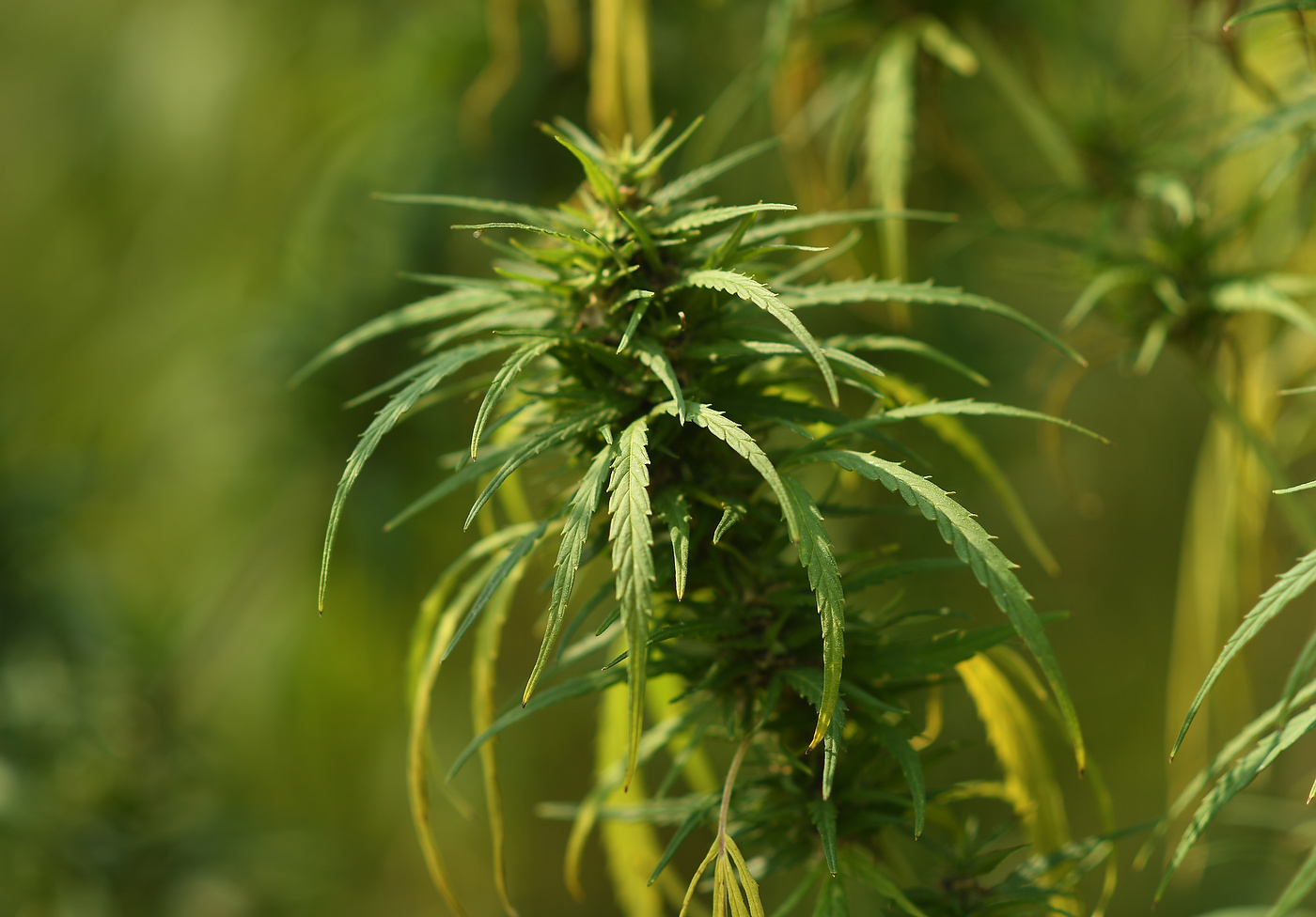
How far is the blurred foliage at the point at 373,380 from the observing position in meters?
0.60

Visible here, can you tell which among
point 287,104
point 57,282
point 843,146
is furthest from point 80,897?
point 57,282

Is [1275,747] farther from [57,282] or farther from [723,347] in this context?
[57,282]

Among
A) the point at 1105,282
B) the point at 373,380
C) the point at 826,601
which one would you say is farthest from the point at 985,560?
the point at 373,380

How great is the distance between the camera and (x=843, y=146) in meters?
0.64

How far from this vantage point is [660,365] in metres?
0.30

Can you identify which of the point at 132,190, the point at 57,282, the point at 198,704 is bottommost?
the point at 198,704

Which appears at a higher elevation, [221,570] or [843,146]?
[843,146]

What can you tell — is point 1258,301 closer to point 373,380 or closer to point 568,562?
point 568,562

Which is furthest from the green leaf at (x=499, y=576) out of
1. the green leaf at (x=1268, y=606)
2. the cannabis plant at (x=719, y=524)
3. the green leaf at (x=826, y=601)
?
the green leaf at (x=1268, y=606)

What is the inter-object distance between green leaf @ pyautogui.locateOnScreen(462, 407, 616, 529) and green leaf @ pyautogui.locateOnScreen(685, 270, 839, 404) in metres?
0.06

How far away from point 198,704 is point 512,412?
1.03 meters

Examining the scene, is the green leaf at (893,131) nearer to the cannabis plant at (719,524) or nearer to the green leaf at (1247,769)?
the cannabis plant at (719,524)

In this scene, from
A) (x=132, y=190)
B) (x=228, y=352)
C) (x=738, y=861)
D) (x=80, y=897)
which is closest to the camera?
(x=738, y=861)

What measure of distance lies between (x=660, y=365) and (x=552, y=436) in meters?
0.05
